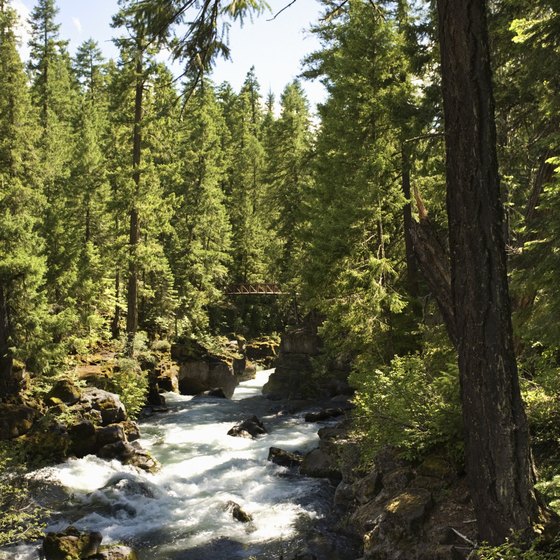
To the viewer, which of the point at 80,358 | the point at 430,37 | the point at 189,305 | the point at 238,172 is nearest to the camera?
the point at 430,37

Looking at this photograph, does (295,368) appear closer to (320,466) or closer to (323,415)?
(323,415)

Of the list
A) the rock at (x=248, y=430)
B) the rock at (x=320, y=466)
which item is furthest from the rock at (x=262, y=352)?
the rock at (x=320, y=466)

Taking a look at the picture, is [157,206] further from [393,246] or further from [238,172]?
[238,172]

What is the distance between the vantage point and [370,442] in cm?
1093

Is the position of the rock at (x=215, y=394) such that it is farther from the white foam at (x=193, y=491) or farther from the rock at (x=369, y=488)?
the rock at (x=369, y=488)

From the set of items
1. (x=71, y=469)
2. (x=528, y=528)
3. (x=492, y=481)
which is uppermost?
(x=492, y=481)

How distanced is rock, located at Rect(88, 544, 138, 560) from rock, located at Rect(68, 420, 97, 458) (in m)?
5.88

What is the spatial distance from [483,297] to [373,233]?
12728mm

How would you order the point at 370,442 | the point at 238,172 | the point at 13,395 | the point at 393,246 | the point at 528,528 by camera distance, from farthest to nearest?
the point at 238,172 → the point at 393,246 → the point at 13,395 → the point at 370,442 → the point at 528,528

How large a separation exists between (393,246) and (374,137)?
150 inches

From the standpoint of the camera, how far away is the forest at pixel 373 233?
5.26 meters

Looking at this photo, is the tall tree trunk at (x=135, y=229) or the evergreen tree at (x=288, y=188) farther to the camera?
the evergreen tree at (x=288, y=188)

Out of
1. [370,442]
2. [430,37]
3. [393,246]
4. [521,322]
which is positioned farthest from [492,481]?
[393,246]

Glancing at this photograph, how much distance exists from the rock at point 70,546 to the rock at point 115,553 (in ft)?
0.50
